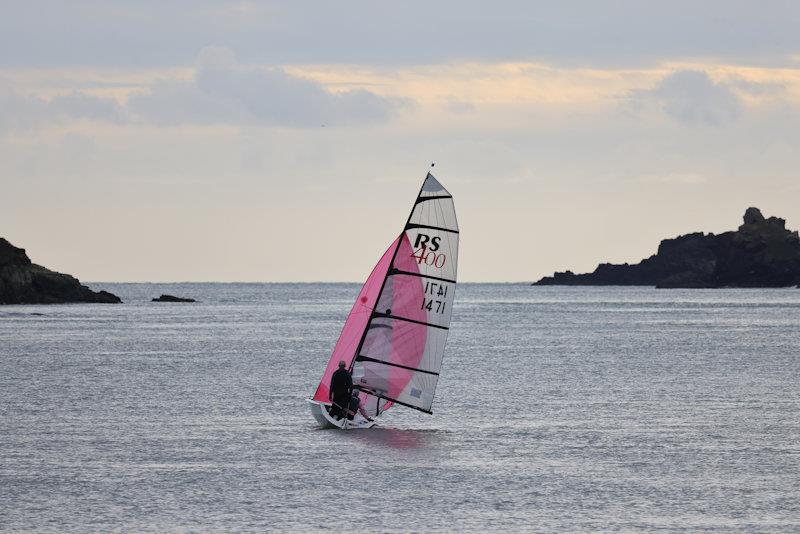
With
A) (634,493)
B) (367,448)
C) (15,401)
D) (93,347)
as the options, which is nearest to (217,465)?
(367,448)

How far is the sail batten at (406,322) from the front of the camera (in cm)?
4084

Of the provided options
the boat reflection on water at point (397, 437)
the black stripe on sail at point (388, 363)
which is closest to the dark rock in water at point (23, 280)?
the black stripe on sail at point (388, 363)

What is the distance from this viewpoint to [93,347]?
90750 millimetres

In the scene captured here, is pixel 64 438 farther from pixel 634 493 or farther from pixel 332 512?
pixel 634 493

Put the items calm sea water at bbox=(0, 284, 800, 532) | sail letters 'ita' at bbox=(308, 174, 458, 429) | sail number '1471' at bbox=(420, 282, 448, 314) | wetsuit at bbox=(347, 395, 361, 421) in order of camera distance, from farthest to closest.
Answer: sail number '1471' at bbox=(420, 282, 448, 314), sail letters 'ita' at bbox=(308, 174, 458, 429), wetsuit at bbox=(347, 395, 361, 421), calm sea water at bbox=(0, 284, 800, 532)

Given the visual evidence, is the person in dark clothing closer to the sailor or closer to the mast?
the sailor

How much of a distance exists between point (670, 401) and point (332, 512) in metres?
25.2

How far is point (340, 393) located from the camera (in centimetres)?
3991

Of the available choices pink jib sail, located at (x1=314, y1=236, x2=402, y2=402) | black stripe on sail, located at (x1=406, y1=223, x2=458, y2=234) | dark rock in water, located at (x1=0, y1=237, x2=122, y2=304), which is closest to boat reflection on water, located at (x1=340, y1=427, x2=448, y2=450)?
pink jib sail, located at (x1=314, y1=236, x2=402, y2=402)

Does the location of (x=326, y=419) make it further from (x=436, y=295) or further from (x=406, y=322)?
(x=436, y=295)

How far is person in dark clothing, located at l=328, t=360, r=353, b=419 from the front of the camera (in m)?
39.5

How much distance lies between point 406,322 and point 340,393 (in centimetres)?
310

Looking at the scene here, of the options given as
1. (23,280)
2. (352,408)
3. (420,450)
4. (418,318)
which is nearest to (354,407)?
(352,408)

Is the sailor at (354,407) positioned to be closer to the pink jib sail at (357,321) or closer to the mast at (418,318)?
the mast at (418,318)
